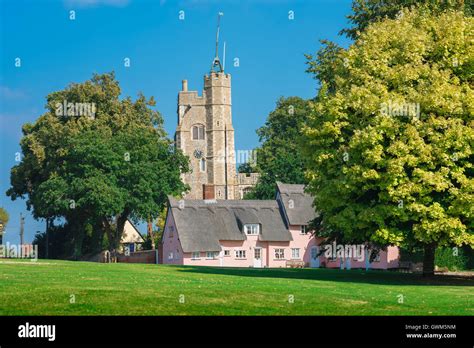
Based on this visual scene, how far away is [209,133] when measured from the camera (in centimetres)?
13512

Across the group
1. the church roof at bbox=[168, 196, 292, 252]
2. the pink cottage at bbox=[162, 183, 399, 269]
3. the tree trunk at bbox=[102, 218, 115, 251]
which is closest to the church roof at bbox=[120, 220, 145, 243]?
the tree trunk at bbox=[102, 218, 115, 251]

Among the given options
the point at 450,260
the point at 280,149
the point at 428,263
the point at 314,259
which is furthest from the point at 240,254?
the point at 428,263

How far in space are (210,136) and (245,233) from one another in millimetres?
50935

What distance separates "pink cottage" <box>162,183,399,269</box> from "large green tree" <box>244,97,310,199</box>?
44.5 ft

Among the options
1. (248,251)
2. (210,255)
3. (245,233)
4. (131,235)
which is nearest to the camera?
(210,255)

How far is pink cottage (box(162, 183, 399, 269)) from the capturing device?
82188 millimetres

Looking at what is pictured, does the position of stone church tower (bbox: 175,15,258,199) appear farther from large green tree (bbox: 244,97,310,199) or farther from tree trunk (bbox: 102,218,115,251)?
tree trunk (bbox: 102,218,115,251)

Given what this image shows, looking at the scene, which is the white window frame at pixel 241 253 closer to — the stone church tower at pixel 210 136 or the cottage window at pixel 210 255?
the cottage window at pixel 210 255

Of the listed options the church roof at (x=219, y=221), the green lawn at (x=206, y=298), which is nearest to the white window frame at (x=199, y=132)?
the church roof at (x=219, y=221)

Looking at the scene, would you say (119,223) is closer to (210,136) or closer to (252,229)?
(252,229)

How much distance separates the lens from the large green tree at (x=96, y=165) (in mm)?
78625
